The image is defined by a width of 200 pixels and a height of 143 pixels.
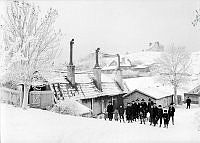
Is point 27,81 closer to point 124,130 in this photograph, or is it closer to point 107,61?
point 124,130

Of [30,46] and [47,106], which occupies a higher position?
[30,46]

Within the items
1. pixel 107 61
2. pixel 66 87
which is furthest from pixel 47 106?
pixel 107 61

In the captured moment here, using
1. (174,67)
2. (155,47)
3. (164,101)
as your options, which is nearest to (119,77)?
(164,101)

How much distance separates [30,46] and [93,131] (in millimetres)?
6792

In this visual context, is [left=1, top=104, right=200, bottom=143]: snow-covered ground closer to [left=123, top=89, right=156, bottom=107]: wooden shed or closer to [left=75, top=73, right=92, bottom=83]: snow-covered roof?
[left=75, top=73, right=92, bottom=83]: snow-covered roof

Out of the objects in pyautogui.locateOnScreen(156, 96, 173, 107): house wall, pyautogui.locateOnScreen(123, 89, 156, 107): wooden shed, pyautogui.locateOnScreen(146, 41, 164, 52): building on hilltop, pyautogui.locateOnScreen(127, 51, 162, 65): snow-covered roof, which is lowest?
pyautogui.locateOnScreen(156, 96, 173, 107): house wall

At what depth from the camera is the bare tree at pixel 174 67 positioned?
3576cm

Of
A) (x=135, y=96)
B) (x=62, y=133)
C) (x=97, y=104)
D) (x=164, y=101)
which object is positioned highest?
(x=62, y=133)

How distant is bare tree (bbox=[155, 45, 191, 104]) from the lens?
35.8 metres

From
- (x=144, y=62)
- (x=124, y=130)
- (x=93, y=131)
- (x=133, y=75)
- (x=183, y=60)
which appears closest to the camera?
(x=93, y=131)

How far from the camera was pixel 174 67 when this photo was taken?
36438mm

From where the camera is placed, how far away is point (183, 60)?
36781mm

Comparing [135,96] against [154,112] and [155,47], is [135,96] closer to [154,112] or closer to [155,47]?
[154,112]

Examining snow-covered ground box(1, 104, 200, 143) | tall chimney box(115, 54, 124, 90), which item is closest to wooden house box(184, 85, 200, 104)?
tall chimney box(115, 54, 124, 90)
